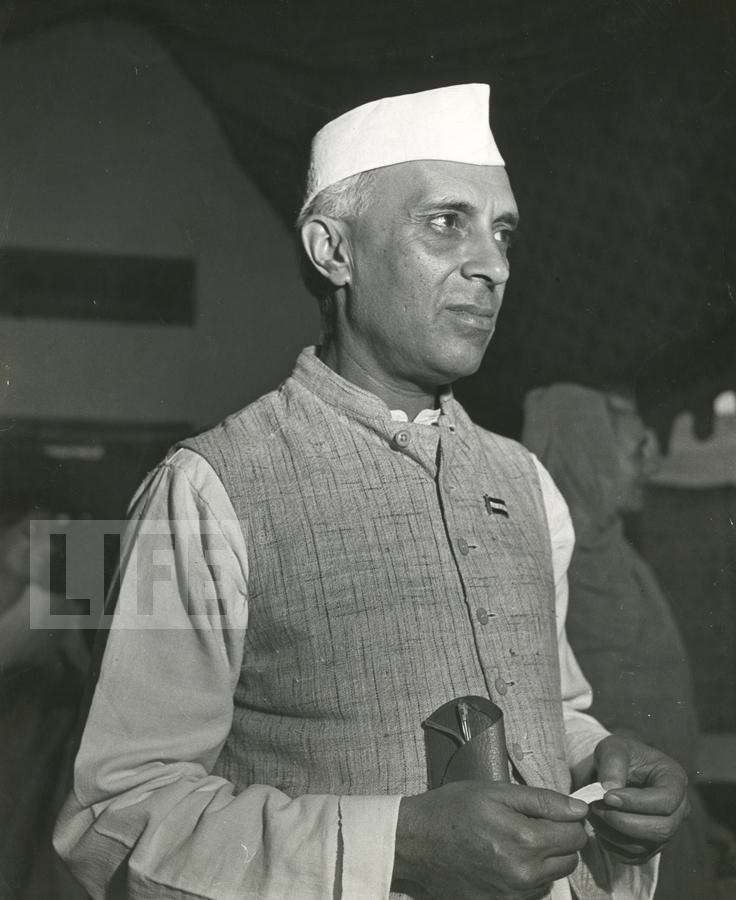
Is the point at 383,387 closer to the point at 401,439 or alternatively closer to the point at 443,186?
the point at 401,439

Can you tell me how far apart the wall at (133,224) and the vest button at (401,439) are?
72 cm

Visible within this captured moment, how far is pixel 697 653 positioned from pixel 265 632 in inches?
50.3

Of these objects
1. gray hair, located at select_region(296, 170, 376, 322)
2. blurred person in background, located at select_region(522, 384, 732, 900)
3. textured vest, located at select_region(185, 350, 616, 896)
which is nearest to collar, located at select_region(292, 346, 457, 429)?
textured vest, located at select_region(185, 350, 616, 896)

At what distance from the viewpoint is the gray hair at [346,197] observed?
155 cm

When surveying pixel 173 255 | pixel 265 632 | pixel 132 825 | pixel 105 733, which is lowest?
pixel 132 825


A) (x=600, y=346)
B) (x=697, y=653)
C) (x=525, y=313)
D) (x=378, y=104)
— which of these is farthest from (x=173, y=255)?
(x=697, y=653)

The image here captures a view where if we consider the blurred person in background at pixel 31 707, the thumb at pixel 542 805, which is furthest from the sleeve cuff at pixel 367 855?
the blurred person in background at pixel 31 707

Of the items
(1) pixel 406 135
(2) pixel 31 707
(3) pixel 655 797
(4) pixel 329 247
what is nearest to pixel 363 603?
(3) pixel 655 797

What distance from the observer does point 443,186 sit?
1497mm

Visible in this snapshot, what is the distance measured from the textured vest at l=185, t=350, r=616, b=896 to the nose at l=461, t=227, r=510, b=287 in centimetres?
24

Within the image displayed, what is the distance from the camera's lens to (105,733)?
1.28 metres

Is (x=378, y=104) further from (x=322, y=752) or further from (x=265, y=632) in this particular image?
(x=322, y=752)

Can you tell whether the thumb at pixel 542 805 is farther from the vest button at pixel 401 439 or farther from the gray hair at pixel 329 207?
the gray hair at pixel 329 207

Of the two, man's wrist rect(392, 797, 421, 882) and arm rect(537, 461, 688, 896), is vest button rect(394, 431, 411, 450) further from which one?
man's wrist rect(392, 797, 421, 882)
